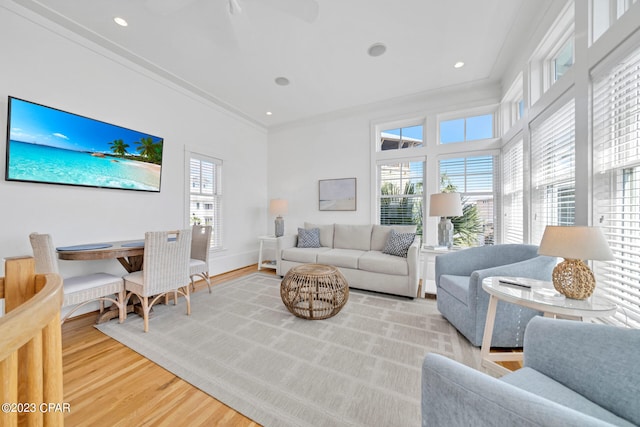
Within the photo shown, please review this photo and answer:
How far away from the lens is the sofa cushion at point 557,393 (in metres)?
0.85

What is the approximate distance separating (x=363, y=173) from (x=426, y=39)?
7.22 feet

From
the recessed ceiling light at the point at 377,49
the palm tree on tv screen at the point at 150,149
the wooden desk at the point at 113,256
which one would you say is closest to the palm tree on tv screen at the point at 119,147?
the palm tree on tv screen at the point at 150,149

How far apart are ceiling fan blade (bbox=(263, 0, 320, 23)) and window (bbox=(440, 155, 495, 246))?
300 centimetres

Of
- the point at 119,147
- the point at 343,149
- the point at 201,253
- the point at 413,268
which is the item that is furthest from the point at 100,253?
the point at 343,149

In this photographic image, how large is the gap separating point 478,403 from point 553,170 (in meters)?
2.43

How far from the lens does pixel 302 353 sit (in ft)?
6.31

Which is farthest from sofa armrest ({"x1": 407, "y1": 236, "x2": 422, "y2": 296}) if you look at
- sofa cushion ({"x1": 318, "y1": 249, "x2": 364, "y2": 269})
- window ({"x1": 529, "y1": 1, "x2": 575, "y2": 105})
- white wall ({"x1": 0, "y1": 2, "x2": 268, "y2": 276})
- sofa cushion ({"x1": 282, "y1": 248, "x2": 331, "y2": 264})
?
white wall ({"x1": 0, "y1": 2, "x2": 268, "y2": 276})

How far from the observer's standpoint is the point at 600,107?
1.59m

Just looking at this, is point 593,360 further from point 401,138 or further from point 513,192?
point 401,138

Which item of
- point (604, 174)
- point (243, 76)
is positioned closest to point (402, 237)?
point (604, 174)

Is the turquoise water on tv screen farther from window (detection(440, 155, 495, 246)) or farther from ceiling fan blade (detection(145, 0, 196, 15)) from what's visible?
window (detection(440, 155, 495, 246))

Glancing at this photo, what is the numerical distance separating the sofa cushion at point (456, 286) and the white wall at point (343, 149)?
5.25ft

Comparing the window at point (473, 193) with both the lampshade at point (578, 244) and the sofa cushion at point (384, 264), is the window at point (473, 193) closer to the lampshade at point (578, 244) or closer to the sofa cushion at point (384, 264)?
the sofa cushion at point (384, 264)

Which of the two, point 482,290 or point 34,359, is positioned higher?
point 34,359
